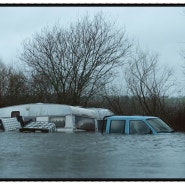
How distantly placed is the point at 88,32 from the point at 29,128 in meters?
20.8

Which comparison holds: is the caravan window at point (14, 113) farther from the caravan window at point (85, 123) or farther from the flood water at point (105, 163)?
the flood water at point (105, 163)

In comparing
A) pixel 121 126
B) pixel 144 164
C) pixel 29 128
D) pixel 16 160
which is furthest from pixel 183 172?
pixel 29 128

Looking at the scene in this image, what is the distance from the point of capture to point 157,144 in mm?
13070

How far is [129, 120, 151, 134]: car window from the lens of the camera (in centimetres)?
1593

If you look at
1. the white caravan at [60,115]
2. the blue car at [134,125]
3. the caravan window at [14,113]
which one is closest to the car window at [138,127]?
the blue car at [134,125]

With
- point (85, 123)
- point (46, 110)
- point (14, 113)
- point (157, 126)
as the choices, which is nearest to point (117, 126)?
point (157, 126)

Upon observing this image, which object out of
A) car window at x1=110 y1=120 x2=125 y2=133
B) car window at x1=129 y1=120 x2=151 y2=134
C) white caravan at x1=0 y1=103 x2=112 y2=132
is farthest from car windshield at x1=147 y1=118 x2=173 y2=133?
white caravan at x1=0 y1=103 x2=112 y2=132

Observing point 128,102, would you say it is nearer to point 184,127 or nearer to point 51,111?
point 184,127

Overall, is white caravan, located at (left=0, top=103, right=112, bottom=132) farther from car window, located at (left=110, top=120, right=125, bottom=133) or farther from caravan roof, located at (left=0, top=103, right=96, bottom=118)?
car window, located at (left=110, top=120, right=125, bottom=133)

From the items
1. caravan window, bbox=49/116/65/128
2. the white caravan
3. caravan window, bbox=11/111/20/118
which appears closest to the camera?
the white caravan

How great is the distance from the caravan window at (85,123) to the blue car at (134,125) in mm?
5204

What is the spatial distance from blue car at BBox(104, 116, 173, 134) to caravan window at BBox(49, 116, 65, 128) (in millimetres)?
5252

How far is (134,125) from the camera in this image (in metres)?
16.1

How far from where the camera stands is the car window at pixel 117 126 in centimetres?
1607
